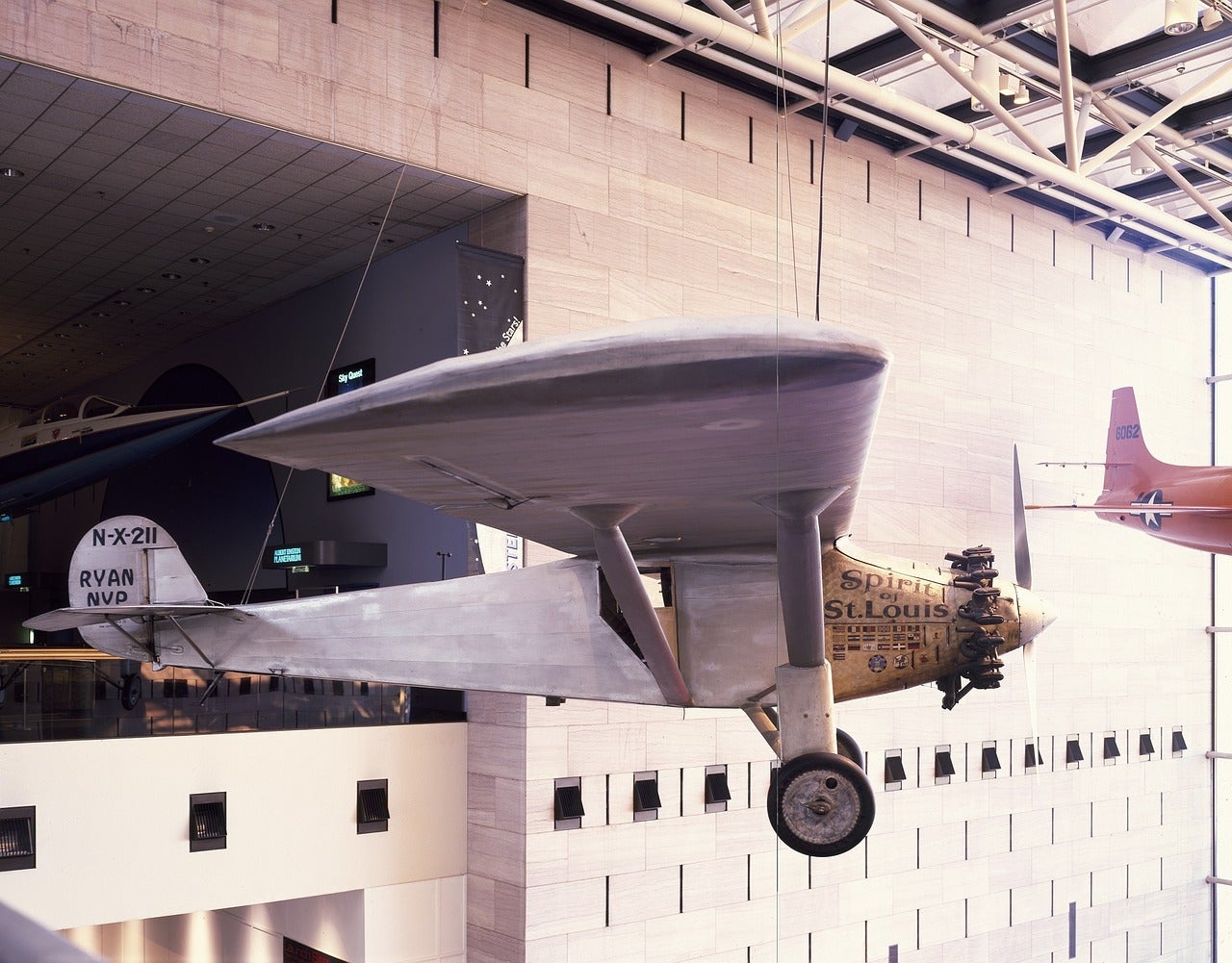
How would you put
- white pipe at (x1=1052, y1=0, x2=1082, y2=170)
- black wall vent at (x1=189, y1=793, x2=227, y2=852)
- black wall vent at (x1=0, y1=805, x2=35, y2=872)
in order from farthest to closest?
white pipe at (x1=1052, y1=0, x2=1082, y2=170) < black wall vent at (x1=189, y1=793, x2=227, y2=852) < black wall vent at (x1=0, y1=805, x2=35, y2=872)

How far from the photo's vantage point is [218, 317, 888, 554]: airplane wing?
97.2 inches

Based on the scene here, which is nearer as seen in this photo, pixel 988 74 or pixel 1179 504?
pixel 988 74

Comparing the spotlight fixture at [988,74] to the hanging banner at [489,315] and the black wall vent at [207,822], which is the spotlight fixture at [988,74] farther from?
the black wall vent at [207,822]

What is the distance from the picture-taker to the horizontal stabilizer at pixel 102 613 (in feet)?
22.2

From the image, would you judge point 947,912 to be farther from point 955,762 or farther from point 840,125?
point 840,125

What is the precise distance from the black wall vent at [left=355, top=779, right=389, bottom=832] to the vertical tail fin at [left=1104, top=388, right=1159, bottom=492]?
9.60 m

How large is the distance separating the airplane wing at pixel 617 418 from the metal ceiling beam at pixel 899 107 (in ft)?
19.7

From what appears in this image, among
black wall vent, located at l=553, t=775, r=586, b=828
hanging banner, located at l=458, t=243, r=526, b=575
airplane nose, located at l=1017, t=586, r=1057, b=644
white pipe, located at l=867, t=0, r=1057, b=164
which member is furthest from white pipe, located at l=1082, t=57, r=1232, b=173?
black wall vent, located at l=553, t=775, r=586, b=828

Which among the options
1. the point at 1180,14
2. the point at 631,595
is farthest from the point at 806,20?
the point at 631,595

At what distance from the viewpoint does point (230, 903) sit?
9.48 m

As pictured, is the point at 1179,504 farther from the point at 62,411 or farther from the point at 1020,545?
the point at 62,411

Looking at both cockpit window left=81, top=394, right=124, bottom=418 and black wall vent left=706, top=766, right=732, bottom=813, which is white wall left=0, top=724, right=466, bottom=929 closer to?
black wall vent left=706, top=766, right=732, bottom=813

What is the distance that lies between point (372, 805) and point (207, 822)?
1568 mm

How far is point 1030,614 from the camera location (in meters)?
5.67
